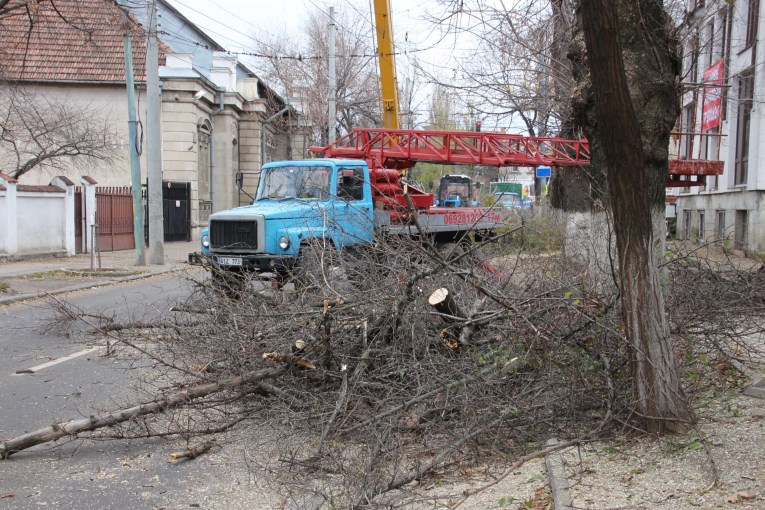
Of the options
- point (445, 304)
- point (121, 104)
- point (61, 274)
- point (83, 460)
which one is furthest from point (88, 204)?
point (445, 304)

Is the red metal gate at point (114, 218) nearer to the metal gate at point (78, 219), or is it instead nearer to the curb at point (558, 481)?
the metal gate at point (78, 219)

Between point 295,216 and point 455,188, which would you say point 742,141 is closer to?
point 295,216

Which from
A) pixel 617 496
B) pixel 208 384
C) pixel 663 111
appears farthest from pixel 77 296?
pixel 617 496

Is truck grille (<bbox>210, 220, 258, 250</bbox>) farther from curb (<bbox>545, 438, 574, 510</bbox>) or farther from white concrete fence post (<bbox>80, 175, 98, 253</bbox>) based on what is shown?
white concrete fence post (<bbox>80, 175, 98, 253</bbox>)

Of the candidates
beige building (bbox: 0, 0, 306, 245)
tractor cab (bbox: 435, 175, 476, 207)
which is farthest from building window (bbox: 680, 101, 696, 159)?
beige building (bbox: 0, 0, 306, 245)

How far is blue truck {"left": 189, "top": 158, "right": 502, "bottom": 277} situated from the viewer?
10.8 meters

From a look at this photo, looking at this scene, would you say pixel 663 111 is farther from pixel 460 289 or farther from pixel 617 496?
pixel 617 496

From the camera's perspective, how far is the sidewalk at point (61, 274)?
14.3m

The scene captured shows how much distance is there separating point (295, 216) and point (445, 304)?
228 inches

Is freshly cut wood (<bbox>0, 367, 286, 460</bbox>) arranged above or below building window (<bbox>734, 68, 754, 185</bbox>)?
below

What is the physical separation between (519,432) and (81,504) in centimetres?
294

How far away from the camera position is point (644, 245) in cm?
502

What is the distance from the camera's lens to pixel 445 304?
19.5ft

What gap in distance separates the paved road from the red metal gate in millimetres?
17273
